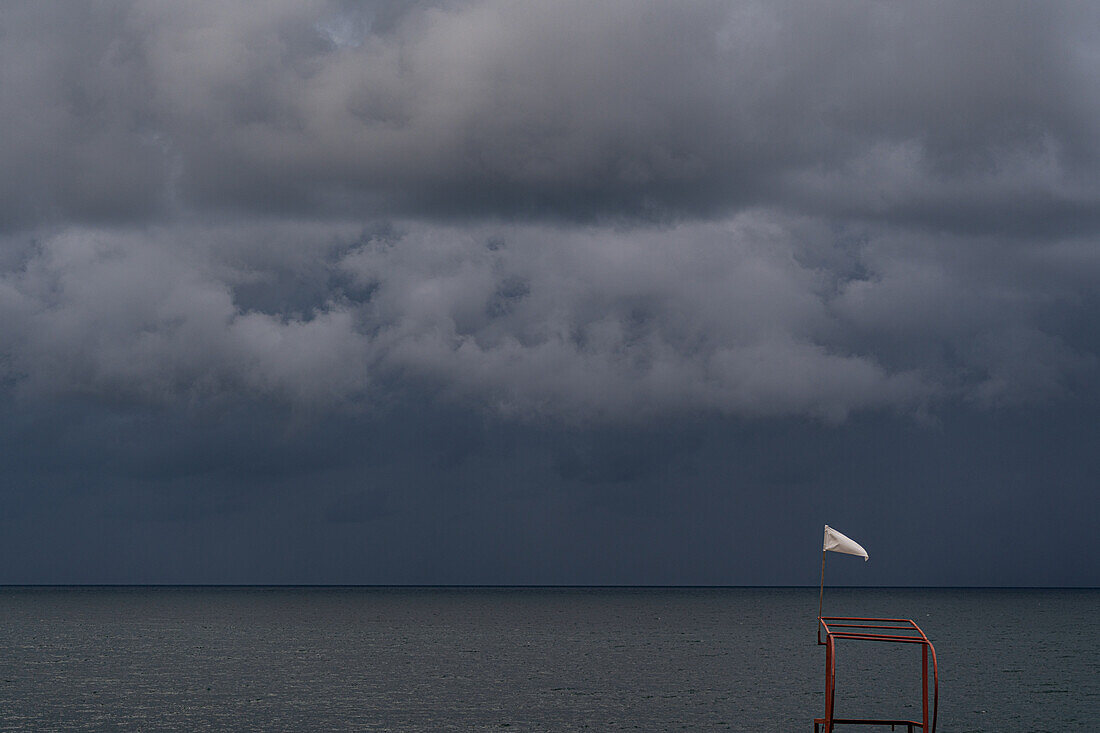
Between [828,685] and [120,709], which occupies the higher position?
[828,685]

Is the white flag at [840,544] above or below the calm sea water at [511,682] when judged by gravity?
above

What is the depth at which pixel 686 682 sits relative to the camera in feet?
290

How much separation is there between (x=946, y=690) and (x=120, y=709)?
55.7 meters

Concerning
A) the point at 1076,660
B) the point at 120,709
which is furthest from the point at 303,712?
the point at 1076,660

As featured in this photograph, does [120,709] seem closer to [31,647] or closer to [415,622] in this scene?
[31,647]

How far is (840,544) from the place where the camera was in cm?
4497

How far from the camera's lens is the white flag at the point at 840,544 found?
43.7 metres

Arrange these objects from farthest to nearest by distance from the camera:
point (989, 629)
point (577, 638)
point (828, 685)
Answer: point (989, 629) → point (577, 638) → point (828, 685)

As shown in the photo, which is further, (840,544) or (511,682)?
(511,682)

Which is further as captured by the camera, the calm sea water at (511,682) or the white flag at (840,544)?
the calm sea water at (511,682)

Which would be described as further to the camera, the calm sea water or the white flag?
the calm sea water

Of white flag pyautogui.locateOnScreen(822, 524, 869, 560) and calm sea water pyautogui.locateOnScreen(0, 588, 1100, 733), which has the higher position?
white flag pyautogui.locateOnScreen(822, 524, 869, 560)

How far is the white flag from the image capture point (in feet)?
143

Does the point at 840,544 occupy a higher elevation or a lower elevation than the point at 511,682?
higher
